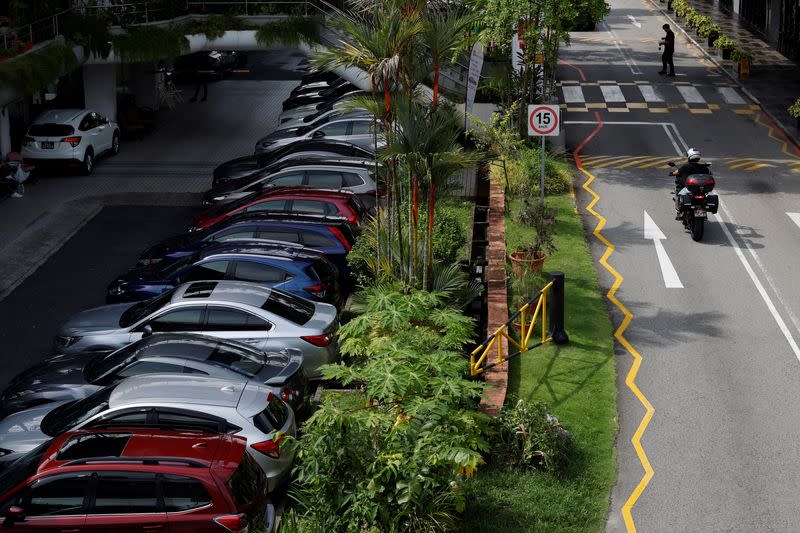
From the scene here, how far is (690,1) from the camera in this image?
6288 centimetres

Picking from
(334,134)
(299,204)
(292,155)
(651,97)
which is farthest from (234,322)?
(651,97)

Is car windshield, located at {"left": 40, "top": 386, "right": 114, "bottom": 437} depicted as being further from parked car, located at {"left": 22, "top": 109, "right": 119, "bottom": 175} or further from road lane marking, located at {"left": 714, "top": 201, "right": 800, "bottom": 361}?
parked car, located at {"left": 22, "top": 109, "right": 119, "bottom": 175}

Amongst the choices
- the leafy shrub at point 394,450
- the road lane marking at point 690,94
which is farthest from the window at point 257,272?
the road lane marking at point 690,94

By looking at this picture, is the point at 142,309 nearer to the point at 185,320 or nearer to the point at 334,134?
the point at 185,320

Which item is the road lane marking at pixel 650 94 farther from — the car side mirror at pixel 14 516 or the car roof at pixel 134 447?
the car side mirror at pixel 14 516

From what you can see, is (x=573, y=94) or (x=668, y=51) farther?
(x=668, y=51)

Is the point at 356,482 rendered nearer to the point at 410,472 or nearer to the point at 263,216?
the point at 410,472

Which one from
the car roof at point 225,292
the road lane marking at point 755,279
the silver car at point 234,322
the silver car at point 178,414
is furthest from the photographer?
the road lane marking at point 755,279

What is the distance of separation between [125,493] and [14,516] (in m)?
1.16

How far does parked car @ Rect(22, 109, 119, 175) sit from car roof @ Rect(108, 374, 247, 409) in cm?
1776

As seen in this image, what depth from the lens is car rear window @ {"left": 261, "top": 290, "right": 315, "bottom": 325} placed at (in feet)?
54.5

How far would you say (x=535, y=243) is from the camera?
19734 mm

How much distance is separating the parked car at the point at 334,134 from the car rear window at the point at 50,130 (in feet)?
17.5

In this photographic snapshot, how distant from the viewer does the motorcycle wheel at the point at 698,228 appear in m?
22.6
